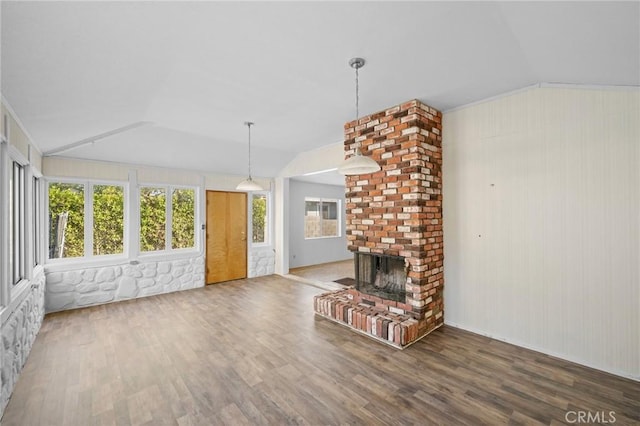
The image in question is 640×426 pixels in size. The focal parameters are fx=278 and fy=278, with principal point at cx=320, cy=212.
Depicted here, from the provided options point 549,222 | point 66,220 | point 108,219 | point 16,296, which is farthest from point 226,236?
point 549,222

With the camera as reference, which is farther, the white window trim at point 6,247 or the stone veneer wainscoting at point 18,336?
the white window trim at point 6,247

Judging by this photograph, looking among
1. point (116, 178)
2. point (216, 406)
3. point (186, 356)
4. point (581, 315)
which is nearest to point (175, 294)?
point (116, 178)

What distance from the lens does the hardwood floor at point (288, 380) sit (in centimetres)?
207

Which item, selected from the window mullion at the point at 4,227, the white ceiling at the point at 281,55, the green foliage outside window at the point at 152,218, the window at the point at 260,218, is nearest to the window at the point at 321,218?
the window at the point at 260,218

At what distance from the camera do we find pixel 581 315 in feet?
8.95

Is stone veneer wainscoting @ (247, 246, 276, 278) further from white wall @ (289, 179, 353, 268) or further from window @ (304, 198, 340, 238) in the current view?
window @ (304, 198, 340, 238)

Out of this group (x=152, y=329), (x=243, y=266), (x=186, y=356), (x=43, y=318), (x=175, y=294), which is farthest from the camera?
(x=243, y=266)

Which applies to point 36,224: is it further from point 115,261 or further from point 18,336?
point 18,336

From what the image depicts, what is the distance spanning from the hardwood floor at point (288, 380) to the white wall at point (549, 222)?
Result: 1.17 ft

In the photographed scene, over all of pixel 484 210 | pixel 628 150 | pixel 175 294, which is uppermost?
pixel 628 150

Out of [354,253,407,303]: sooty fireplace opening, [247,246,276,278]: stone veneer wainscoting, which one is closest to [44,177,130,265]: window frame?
[247,246,276,278]: stone veneer wainscoting

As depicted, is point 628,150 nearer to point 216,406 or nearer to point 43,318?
point 216,406

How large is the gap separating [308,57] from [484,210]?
106 inches

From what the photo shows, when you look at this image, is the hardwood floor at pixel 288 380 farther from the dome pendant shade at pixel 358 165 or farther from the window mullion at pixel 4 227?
the dome pendant shade at pixel 358 165
